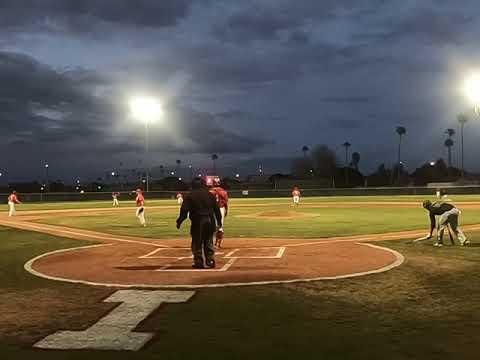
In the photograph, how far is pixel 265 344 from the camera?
7023 mm

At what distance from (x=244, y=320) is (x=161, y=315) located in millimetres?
1342

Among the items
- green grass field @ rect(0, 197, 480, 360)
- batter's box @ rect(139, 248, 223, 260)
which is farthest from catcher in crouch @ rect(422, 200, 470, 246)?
batter's box @ rect(139, 248, 223, 260)

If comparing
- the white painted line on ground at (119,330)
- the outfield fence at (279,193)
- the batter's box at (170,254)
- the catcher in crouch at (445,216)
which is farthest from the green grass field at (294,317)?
the outfield fence at (279,193)

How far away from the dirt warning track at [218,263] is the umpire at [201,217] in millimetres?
423

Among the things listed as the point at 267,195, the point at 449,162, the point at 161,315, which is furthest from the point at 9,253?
the point at 449,162

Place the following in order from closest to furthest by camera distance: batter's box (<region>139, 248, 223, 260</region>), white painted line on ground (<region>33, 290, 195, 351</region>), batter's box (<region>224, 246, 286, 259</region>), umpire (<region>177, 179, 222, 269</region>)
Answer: white painted line on ground (<region>33, 290, 195, 351</region>) → umpire (<region>177, 179, 222, 269</region>) → batter's box (<region>224, 246, 286, 259</region>) → batter's box (<region>139, 248, 223, 260</region>)

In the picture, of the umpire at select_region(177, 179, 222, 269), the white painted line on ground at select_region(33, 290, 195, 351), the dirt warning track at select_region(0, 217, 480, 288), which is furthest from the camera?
the umpire at select_region(177, 179, 222, 269)

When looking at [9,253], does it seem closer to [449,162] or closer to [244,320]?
[244,320]

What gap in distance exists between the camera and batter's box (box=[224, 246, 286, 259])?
14684 mm

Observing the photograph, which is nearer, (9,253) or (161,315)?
(161,315)

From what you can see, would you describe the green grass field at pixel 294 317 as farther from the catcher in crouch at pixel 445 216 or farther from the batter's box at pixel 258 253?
the batter's box at pixel 258 253

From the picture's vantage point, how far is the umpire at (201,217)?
12148 mm

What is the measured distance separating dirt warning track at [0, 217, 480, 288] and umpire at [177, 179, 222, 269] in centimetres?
42

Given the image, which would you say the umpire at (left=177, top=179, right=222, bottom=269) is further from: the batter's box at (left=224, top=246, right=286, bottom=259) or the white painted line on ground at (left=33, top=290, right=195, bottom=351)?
the white painted line on ground at (left=33, top=290, right=195, bottom=351)
